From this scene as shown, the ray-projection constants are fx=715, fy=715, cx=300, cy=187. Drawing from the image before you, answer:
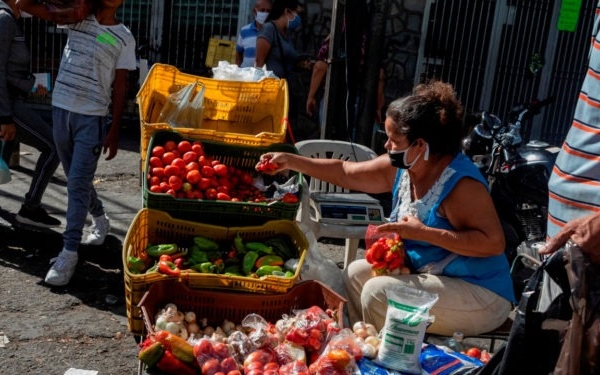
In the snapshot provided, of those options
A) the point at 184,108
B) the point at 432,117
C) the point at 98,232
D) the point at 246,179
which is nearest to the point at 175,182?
the point at 246,179

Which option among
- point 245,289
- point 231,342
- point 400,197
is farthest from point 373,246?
point 231,342

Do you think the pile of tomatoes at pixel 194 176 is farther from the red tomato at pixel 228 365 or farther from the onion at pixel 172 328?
the red tomato at pixel 228 365

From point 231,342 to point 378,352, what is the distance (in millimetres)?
614

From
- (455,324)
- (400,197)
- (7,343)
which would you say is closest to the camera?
(455,324)

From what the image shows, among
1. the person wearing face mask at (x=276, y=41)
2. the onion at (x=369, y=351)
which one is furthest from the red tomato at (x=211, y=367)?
the person wearing face mask at (x=276, y=41)

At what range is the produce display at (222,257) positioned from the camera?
3547 mm

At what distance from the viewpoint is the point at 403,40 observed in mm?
9375

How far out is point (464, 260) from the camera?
337 cm

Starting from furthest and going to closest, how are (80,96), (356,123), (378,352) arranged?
(356,123)
(80,96)
(378,352)

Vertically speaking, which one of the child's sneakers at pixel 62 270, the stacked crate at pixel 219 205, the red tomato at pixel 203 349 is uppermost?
the stacked crate at pixel 219 205

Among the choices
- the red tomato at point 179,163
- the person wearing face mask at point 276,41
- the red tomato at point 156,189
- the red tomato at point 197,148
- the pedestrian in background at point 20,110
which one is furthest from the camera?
the person wearing face mask at point 276,41

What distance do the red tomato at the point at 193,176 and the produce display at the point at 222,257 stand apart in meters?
0.33

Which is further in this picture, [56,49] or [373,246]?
[56,49]

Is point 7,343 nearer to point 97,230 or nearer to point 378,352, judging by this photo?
point 97,230
